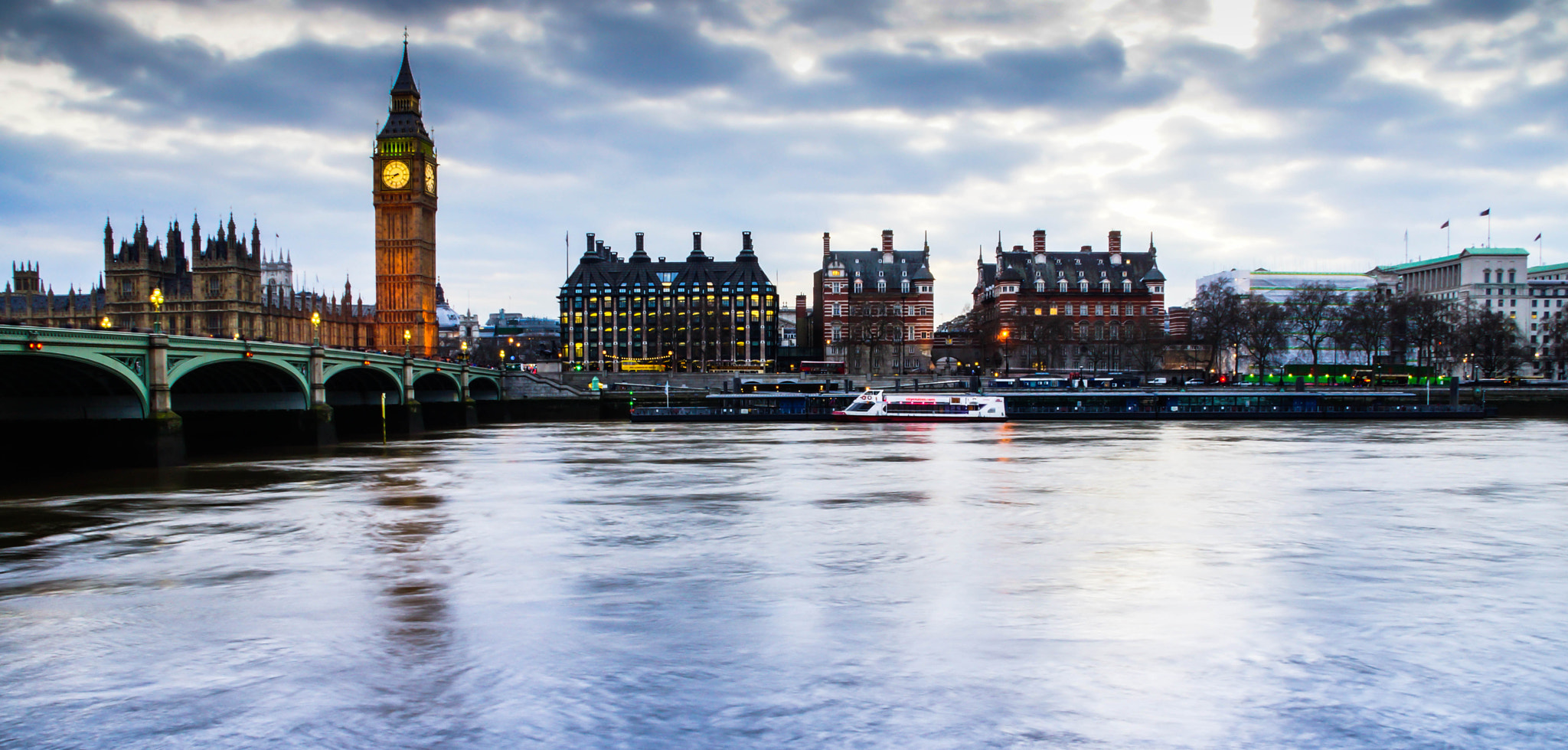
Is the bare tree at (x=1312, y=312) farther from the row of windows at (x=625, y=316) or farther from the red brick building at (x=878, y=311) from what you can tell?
the row of windows at (x=625, y=316)

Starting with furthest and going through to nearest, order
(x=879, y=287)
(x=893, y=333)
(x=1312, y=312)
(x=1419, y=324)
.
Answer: (x=879, y=287) < (x=893, y=333) < (x=1312, y=312) < (x=1419, y=324)

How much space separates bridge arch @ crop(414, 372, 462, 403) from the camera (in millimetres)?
74938

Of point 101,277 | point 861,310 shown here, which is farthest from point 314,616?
point 101,277

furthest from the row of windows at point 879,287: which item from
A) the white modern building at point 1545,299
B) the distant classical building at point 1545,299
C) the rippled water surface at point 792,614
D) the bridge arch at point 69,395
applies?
the white modern building at point 1545,299

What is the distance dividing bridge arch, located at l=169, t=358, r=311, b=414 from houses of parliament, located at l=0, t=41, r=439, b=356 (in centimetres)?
4897

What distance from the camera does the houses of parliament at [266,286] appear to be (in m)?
118

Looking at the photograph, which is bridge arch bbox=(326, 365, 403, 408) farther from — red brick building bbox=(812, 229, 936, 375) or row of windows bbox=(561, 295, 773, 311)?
row of windows bbox=(561, 295, 773, 311)

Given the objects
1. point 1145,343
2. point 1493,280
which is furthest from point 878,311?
point 1493,280

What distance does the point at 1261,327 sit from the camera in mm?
104188

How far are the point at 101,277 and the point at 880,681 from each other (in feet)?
499

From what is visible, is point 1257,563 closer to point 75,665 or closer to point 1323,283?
point 75,665

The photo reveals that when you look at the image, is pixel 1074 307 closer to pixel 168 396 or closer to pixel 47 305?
pixel 168 396

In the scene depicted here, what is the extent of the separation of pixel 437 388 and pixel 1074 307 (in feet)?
228

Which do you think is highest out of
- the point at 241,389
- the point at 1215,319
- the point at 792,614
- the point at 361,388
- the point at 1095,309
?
the point at 1095,309
